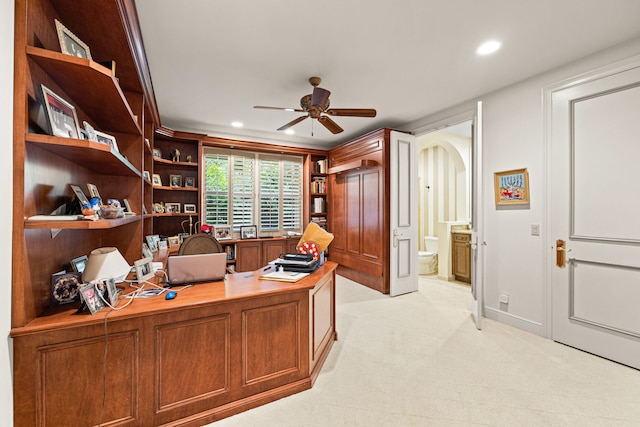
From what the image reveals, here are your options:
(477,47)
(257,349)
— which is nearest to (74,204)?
(257,349)

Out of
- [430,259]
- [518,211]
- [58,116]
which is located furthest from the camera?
[430,259]

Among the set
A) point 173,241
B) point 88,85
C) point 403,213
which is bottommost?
point 173,241

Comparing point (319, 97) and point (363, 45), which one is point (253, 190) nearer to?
point (319, 97)

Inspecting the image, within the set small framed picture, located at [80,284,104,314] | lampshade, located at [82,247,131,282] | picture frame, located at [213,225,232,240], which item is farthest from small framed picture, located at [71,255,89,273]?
picture frame, located at [213,225,232,240]

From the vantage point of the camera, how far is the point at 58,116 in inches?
50.2

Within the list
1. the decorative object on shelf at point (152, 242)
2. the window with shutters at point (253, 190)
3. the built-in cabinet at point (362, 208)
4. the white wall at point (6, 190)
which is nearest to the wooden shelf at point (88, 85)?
the white wall at point (6, 190)

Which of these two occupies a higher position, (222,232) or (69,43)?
(69,43)

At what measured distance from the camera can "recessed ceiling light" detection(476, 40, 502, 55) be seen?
2.20m

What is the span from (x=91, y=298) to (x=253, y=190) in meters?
3.77

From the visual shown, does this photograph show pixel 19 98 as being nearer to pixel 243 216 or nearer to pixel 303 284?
pixel 303 284

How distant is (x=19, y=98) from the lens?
1.10 m

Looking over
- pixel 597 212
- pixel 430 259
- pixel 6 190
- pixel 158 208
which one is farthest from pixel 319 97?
pixel 430 259

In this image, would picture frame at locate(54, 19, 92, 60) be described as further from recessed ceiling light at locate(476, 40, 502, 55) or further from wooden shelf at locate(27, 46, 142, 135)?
recessed ceiling light at locate(476, 40, 502, 55)

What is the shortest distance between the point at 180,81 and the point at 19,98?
2.07 metres
